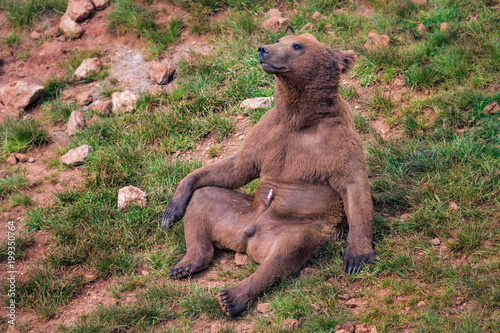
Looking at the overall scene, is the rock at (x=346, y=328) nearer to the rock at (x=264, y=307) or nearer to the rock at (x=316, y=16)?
the rock at (x=264, y=307)

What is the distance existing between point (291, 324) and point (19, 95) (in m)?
5.45

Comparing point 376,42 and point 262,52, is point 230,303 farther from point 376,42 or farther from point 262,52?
point 376,42

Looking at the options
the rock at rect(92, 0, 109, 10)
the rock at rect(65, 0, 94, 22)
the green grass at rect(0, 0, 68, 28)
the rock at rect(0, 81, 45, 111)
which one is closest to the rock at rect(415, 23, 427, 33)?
the rock at rect(92, 0, 109, 10)

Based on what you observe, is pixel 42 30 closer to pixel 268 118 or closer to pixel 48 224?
pixel 48 224

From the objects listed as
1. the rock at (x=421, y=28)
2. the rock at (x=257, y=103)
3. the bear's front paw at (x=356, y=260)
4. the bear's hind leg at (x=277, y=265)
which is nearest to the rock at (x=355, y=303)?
the bear's front paw at (x=356, y=260)

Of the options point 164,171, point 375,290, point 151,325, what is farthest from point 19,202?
point 375,290

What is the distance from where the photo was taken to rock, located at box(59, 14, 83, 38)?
8586 millimetres

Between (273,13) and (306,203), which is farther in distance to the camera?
(273,13)

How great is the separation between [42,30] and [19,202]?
3.62 meters

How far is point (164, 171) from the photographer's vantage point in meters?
6.17

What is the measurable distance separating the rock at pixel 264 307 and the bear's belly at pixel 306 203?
86 centimetres

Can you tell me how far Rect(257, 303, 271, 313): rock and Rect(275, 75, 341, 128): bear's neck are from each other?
1.53 metres

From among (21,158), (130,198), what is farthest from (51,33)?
(130,198)

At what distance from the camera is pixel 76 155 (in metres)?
6.67
